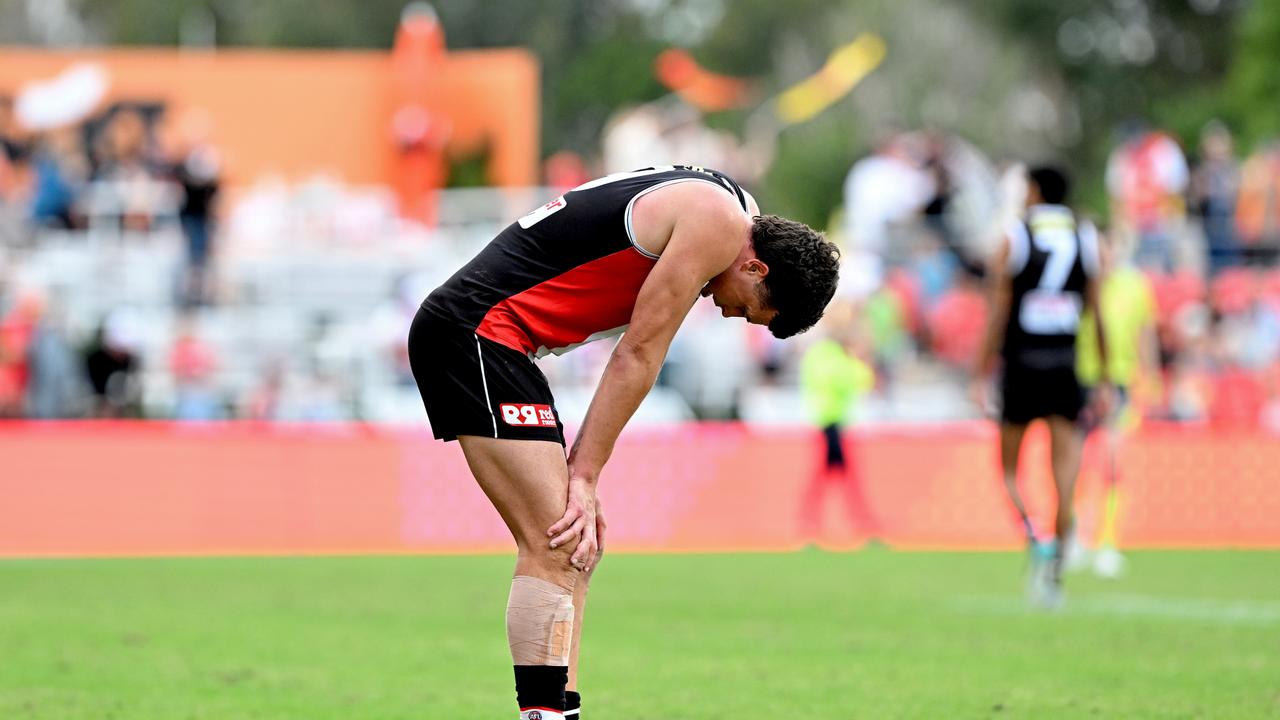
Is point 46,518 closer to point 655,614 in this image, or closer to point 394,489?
point 394,489

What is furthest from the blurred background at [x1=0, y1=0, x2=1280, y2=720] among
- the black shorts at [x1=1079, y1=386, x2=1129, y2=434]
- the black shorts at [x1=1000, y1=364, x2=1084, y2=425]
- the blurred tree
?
the blurred tree

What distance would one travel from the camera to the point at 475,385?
592 centimetres

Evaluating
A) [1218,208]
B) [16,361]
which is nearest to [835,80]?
[1218,208]

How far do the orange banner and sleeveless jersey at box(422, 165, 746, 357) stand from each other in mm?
11704

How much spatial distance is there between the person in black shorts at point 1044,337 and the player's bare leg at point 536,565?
620 centimetres

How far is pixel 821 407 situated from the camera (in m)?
17.8

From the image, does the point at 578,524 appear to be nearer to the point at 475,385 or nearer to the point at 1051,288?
the point at 475,385

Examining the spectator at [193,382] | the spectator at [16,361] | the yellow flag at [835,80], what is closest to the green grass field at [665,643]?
the spectator at [16,361]

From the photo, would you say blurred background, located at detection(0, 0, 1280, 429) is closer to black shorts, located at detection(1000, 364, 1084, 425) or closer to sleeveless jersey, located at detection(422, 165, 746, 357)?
black shorts, located at detection(1000, 364, 1084, 425)

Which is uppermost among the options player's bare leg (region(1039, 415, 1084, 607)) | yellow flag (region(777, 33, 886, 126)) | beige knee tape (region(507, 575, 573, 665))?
yellow flag (region(777, 33, 886, 126))

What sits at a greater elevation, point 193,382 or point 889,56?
point 889,56

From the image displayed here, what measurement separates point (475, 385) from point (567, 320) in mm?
377

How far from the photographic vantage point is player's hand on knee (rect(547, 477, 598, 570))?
19.3 feet

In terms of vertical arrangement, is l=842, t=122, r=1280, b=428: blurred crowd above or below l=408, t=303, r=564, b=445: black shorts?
above
